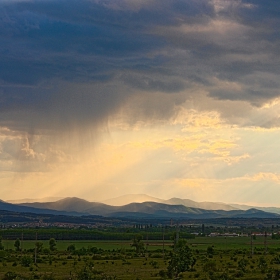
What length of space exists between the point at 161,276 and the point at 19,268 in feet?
83.2

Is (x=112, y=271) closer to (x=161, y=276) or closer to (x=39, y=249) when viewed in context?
(x=161, y=276)

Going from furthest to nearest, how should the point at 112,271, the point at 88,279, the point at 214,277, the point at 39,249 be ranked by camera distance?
1. the point at 39,249
2. the point at 112,271
3. the point at 214,277
4. the point at 88,279

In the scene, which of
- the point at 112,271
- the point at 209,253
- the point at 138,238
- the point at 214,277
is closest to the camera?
the point at 214,277

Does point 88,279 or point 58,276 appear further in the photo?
point 58,276

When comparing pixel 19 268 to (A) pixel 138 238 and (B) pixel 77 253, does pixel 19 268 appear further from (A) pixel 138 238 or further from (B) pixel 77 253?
(A) pixel 138 238

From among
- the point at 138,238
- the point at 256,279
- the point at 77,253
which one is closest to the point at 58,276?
the point at 256,279

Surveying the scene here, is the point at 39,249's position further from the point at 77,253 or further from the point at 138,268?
the point at 138,268

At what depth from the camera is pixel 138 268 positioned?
89375 mm

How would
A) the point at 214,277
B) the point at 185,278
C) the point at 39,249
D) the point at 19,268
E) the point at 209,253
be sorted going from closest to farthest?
the point at 214,277 < the point at 185,278 < the point at 19,268 < the point at 209,253 < the point at 39,249

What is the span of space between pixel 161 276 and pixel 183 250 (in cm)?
448

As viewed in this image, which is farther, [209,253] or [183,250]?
[209,253]

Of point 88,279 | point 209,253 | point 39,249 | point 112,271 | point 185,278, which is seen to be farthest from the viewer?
point 39,249

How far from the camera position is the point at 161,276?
74.2 meters

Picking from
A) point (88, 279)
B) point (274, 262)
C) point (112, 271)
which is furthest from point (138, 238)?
point (88, 279)
